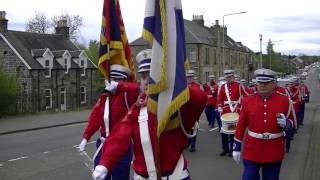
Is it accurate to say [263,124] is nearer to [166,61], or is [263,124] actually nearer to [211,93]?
[166,61]

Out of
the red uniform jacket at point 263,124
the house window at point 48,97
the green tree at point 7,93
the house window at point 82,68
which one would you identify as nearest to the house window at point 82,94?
the house window at point 82,68

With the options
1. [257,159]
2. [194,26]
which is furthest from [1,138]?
[194,26]

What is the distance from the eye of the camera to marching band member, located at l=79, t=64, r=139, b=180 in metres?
6.29

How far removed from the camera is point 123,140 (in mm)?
4551

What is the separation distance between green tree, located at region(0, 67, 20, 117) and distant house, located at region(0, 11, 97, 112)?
4.74m

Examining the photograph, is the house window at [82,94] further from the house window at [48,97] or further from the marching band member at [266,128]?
the marching band member at [266,128]

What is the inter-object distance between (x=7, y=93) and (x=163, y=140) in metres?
25.1

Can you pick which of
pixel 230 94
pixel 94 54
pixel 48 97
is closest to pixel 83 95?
pixel 48 97

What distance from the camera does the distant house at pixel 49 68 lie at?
38.8 metres

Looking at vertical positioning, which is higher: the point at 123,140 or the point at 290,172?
the point at 123,140

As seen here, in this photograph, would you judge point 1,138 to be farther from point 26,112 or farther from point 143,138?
point 143,138

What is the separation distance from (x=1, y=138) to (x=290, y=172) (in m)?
11.4

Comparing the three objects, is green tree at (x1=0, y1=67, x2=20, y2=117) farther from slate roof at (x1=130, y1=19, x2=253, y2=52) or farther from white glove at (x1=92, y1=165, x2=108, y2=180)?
slate roof at (x1=130, y1=19, x2=253, y2=52)

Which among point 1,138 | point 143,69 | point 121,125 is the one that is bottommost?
point 1,138
